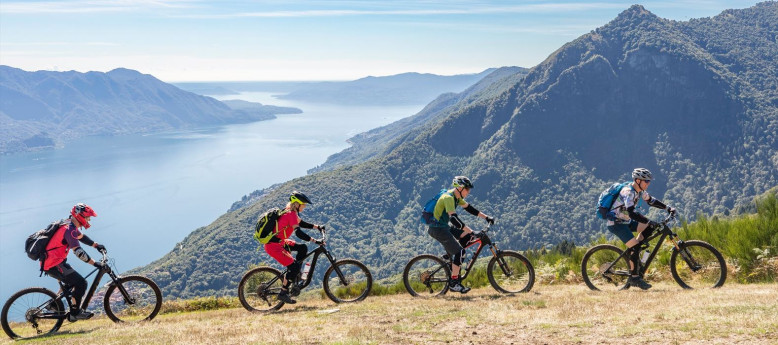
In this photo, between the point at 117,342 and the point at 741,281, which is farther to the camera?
the point at 741,281

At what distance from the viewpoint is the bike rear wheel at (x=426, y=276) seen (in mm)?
11188

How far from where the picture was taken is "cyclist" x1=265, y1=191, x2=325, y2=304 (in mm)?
10117

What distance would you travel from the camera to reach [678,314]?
761cm

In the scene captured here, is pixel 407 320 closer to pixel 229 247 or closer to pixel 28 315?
pixel 28 315

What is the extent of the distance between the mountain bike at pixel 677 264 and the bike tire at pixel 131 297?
8.77m

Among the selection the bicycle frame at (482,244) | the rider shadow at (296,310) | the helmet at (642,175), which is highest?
the helmet at (642,175)

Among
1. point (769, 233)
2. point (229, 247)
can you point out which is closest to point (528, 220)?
point (229, 247)

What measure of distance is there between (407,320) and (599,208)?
4.42 meters

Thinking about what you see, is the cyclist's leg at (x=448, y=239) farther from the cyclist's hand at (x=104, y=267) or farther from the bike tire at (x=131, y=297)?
the cyclist's hand at (x=104, y=267)

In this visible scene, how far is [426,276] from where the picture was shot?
11328 mm

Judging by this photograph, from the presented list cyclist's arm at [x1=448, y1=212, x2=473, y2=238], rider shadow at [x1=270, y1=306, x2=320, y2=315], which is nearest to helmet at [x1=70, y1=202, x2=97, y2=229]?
rider shadow at [x1=270, y1=306, x2=320, y2=315]

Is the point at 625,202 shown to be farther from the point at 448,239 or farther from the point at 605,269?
the point at 448,239

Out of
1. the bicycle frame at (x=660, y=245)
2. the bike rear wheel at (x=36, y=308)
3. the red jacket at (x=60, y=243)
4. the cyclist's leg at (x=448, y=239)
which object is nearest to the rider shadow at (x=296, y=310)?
the cyclist's leg at (x=448, y=239)

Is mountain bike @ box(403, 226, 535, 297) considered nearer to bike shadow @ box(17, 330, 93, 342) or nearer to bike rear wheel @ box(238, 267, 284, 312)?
bike rear wheel @ box(238, 267, 284, 312)
